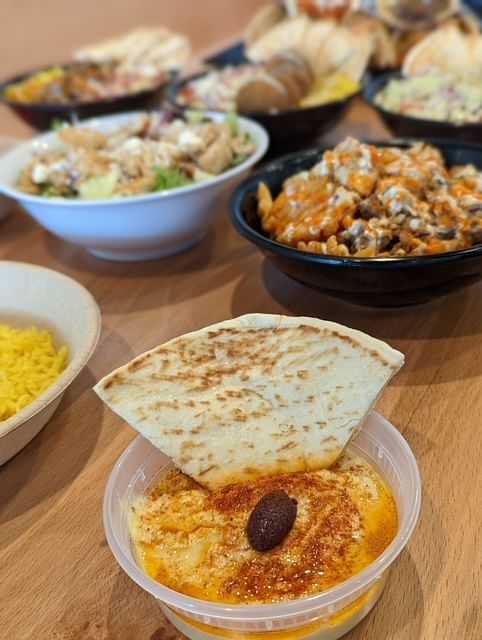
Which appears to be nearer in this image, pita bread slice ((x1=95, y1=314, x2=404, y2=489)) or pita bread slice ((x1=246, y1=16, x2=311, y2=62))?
pita bread slice ((x1=95, y1=314, x2=404, y2=489))

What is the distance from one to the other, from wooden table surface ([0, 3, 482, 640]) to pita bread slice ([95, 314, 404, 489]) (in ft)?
0.55

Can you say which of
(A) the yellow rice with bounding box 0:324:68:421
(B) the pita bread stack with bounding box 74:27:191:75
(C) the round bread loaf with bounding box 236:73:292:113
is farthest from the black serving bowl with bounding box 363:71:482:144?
(A) the yellow rice with bounding box 0:324:68:421

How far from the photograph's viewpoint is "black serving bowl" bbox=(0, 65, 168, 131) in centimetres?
195

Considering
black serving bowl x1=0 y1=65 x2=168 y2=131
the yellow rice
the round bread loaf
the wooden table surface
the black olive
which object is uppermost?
black serving bowl x1=0 y1=65 x2=168 y2=131

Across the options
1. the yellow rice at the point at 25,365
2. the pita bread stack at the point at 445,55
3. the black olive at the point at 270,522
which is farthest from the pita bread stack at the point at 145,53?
the black olive at the point at 270,522

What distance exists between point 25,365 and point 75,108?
3.91 feet

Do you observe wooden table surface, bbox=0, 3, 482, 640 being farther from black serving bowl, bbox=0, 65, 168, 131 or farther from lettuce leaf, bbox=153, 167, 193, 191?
black serving bowl, bbox=0, 65, 168, 131

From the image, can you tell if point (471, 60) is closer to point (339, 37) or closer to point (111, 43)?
point (339, 37)

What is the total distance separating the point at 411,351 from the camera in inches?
42.4

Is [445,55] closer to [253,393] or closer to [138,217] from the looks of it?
[138,217]

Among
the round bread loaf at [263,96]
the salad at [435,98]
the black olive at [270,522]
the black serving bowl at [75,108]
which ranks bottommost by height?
the salad at [435,98]

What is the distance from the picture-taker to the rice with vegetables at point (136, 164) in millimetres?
1352

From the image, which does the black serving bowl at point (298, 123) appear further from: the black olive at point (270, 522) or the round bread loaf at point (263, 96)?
the black olive at point (270, 522)

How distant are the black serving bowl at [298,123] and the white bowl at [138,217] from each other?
0.28 meters
